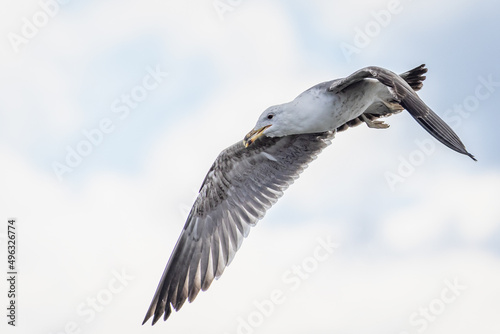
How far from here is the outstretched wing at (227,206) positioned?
1024 centimetres

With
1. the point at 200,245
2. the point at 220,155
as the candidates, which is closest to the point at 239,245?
the point at 200,245

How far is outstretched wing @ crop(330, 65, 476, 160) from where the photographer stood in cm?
781

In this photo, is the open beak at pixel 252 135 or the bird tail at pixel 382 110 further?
the bird tail at pixel 382 110

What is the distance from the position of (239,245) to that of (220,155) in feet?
3.88

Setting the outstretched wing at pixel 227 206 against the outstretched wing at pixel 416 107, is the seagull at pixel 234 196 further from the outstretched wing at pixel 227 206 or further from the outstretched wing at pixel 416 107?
the outstretched wing at pixel 416 107

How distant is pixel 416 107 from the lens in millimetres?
8031

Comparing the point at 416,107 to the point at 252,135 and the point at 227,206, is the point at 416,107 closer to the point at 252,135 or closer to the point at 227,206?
the point at 252,135

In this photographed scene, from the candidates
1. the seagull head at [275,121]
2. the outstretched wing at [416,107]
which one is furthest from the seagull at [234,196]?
the outstretched wing at [416,107]

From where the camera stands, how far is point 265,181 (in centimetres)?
1045

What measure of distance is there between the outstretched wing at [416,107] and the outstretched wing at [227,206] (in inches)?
74.3

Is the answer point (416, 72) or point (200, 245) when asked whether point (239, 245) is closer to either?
point (200, 245)

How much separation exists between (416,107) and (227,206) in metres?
3.36

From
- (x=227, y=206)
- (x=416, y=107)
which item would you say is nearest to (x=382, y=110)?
(x=416, y=107)

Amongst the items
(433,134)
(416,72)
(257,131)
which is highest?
(257,131)
